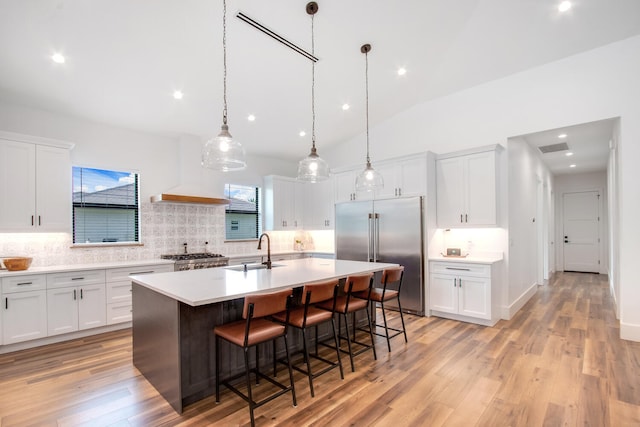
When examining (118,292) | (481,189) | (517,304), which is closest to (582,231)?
(517,304)

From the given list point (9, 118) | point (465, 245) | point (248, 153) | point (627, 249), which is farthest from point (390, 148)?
point (9, 118)

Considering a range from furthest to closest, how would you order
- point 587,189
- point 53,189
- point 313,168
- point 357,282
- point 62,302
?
1. point 587,189
2. point 53,189
3. point 62,302
4. point 313,168
5. point 357,282

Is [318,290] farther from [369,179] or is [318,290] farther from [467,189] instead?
[467,189]

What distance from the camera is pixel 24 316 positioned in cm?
354

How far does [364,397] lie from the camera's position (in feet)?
8.31

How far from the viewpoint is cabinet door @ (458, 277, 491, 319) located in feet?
14.0

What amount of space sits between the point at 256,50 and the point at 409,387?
3800 mm

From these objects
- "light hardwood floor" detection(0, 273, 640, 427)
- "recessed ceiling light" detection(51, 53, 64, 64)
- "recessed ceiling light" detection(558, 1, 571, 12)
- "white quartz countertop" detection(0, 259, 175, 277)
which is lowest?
"light hardwood floor" detection(0, 273, 640, 427)

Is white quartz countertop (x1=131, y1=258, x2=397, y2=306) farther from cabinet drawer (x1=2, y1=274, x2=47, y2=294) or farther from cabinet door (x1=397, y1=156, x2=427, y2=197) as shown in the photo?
cabinet door (x1=397, y1=156, x2=427, y2=197)

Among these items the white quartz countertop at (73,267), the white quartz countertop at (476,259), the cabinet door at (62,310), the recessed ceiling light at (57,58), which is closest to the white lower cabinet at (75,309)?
the cabinet door at (62,310)

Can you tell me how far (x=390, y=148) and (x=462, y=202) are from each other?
1.79 meters

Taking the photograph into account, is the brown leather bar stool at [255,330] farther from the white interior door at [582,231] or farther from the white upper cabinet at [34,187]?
the white interior door at [582,231]

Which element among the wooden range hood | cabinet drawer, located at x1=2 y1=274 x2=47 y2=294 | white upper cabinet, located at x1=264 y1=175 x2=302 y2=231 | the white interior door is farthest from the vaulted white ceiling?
the white interior door

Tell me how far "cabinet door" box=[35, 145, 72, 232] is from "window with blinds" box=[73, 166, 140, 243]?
377 mm
